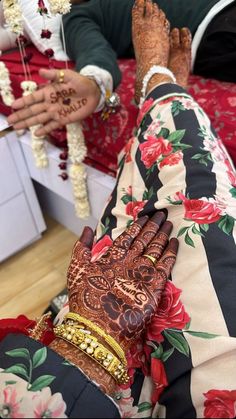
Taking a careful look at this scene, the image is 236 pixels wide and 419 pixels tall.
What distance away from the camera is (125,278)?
1.30ft

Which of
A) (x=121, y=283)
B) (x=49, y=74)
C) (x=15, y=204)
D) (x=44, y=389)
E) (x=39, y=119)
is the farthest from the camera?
(x=39, y=119)

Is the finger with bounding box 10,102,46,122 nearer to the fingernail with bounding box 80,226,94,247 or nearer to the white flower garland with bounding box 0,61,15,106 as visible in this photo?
the white flower garland with bounding box 0,61,15,106

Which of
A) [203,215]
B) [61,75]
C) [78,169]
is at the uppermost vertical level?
[61,75]

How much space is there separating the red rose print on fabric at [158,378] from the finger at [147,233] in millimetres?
123

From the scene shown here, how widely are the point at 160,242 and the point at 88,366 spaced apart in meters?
0.17

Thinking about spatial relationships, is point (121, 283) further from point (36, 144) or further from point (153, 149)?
point (36, 144)

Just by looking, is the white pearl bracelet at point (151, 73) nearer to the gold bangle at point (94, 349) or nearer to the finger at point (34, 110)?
the finger at point (34, 110)

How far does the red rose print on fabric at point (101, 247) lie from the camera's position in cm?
44

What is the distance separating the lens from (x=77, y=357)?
1.09 feet

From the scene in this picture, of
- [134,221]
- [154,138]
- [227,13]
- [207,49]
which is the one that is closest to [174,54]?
[207,49]

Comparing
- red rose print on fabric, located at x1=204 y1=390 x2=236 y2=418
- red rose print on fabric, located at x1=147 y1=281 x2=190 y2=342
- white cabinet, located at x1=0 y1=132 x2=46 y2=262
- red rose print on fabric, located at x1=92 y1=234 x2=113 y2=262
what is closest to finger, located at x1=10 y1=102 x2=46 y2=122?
white cabinet, located at x1=0 y1=132 x2=46 y2=262

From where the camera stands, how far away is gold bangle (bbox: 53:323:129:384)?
330 mm

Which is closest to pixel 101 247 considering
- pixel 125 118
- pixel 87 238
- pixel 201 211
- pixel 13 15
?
pixel 87 238

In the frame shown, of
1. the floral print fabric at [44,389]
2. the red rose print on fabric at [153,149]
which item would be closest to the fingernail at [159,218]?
the red rose print on fabric at [153,149]
